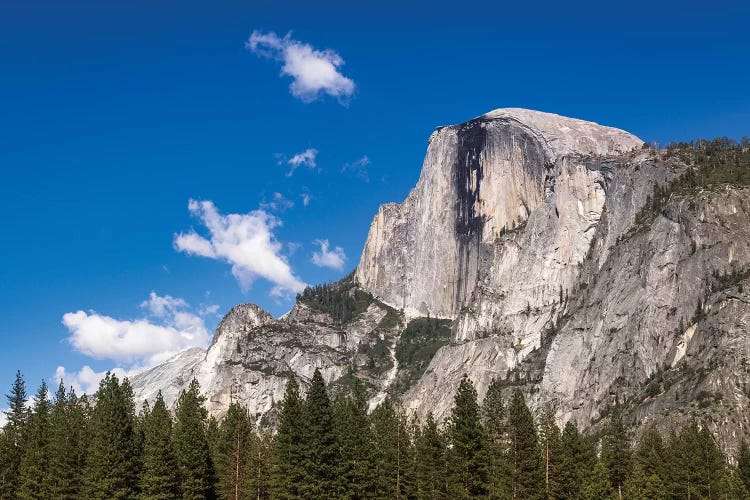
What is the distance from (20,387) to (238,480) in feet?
178

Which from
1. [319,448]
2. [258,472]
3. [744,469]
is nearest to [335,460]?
[319,448]

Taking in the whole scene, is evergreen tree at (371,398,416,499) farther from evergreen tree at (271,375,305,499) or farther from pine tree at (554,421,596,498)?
pine tree at (554,421,596,498)

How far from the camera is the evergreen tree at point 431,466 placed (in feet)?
309

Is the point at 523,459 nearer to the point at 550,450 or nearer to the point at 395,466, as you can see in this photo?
the point at 550,450

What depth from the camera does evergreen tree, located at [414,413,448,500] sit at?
94.2 metres

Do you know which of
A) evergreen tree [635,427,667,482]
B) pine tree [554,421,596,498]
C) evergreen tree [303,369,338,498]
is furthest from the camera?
evergreen tree [635,427,667,482]

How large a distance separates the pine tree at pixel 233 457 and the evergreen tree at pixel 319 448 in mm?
14306

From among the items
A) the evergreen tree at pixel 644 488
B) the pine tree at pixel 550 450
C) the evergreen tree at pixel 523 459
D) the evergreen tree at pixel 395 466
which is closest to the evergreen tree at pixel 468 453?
the evergreen tree at pixel 523 459

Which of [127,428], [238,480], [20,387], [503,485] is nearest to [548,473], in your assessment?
[503,485]

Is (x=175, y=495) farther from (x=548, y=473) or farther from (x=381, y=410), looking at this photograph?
(x=548, y=473)

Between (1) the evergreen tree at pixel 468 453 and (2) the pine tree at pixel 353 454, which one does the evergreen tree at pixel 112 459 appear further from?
(1) the evergreen tree at pixel 468 453

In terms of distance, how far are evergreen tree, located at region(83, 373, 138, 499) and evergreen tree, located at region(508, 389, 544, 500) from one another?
41.5 metres

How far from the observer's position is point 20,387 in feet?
444

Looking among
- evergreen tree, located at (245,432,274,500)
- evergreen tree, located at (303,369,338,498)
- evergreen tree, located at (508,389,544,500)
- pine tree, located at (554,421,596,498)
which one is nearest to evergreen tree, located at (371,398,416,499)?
evergreen tree, located at (303,369,338,498)
